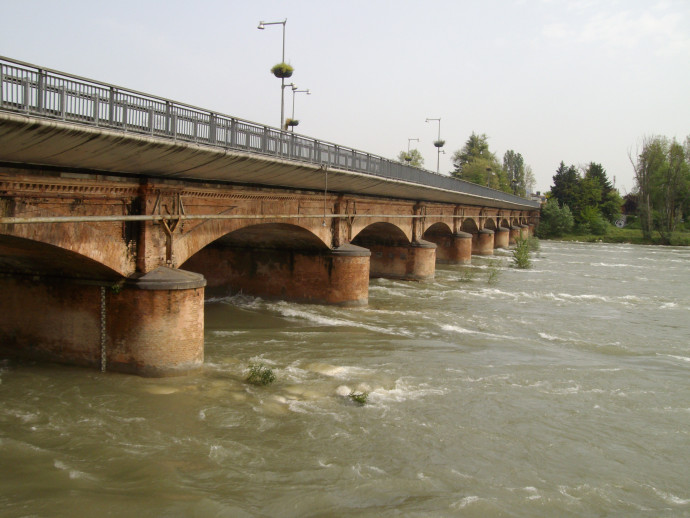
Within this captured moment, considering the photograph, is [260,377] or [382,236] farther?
[382,236]

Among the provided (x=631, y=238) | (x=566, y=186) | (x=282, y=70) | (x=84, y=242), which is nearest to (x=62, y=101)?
(x=84, y=242)

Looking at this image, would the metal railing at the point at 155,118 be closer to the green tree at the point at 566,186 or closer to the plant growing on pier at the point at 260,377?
the plant growing on pier at the point at 260,377

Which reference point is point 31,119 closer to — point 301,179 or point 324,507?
point 324,507

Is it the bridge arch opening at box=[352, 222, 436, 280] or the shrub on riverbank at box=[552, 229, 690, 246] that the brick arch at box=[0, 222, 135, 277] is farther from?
the shrub on riverbank at box=[552, 229, 690, 246]

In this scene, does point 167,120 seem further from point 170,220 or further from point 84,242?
point 84,242

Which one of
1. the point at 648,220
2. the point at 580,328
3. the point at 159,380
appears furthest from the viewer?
the point at 648,220

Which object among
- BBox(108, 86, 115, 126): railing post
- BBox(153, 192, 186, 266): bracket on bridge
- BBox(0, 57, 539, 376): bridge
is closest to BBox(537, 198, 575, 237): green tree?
BBox(0, 57, 539, 376): bridge

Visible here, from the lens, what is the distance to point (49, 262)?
39.3 feet

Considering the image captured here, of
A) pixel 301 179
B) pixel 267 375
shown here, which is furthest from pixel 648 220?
pixel 267 375

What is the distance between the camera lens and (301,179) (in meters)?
17.6

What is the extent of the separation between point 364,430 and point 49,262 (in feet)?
23.6

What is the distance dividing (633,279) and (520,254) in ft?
24.7

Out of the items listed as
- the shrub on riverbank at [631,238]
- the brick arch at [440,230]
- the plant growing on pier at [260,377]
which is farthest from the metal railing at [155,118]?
the shrub on riverbank at [631,238]

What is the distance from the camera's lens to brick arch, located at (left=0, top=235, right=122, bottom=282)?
1062cm
